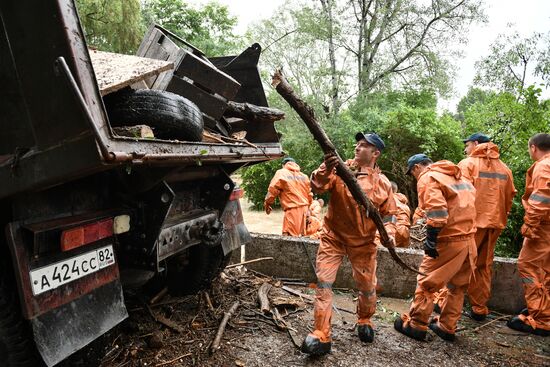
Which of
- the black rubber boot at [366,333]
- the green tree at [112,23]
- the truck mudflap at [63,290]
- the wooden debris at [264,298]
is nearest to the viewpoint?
the truck mudflap at [63,290]

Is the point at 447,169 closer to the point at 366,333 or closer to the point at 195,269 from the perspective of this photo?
the point at 366,333

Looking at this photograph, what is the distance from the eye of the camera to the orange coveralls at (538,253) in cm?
362

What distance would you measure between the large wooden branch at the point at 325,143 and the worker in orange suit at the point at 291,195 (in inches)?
129

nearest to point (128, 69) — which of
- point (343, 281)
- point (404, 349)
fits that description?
point (404, 349)

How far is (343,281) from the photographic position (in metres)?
4.43

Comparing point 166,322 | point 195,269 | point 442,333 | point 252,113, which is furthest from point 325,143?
point 442,333

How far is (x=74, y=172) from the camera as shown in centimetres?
148

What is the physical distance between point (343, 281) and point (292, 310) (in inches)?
37.5

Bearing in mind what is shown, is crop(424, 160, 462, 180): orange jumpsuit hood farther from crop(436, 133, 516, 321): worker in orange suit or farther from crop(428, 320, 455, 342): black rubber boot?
crop(428, 320, 455, 342): black rubber boot

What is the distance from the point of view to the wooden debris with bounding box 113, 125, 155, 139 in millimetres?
1757

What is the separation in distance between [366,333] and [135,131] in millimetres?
2633

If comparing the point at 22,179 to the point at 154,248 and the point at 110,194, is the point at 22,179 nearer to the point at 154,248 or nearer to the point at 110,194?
the point at 110,194

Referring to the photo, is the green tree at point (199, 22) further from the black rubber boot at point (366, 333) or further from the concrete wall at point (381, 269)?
the black rubber boot at point (366, 333)

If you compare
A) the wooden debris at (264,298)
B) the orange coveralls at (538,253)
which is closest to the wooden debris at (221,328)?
the wooden debris at (264,298)
